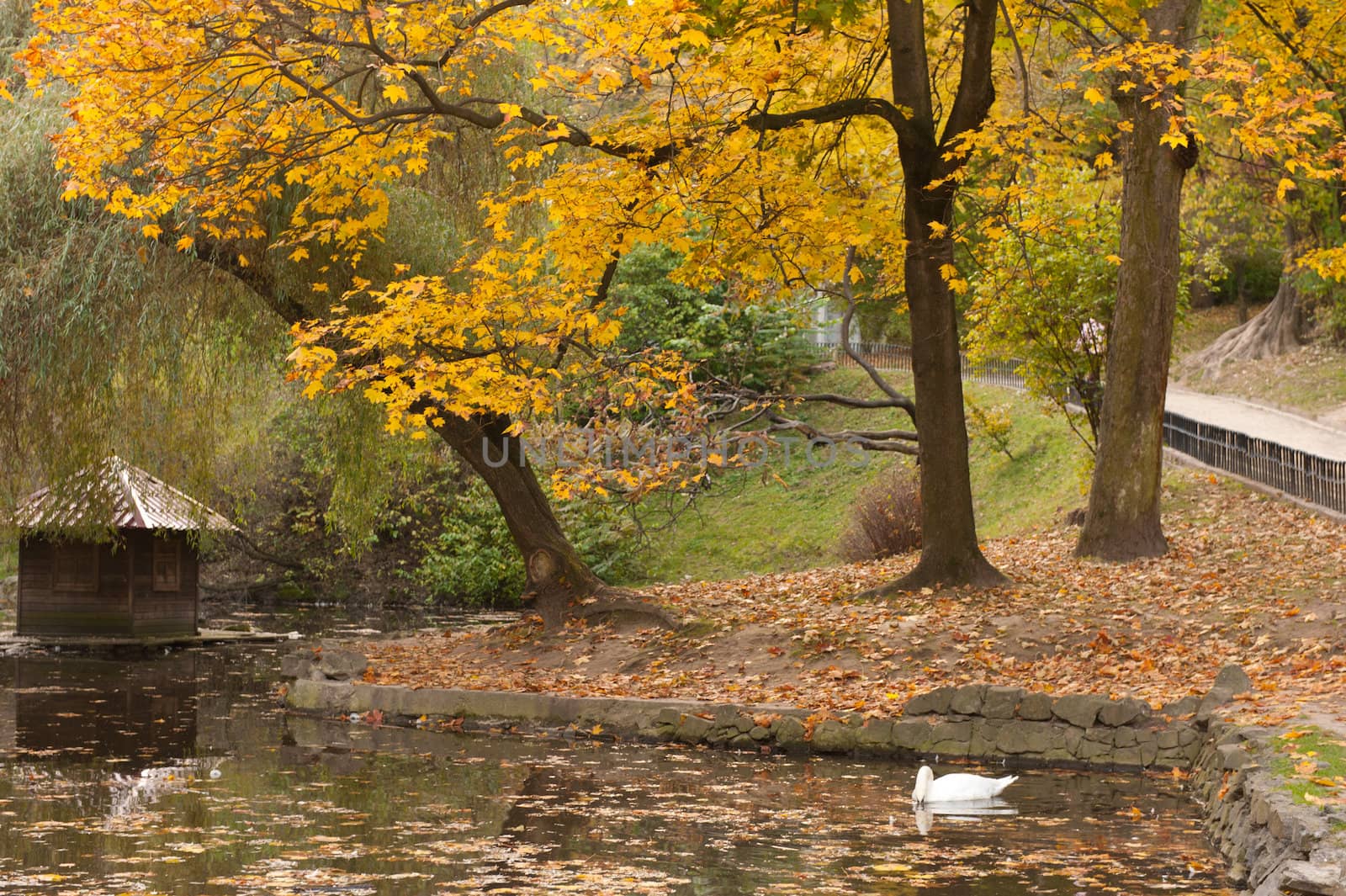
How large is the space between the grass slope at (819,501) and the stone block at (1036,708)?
14935 mm

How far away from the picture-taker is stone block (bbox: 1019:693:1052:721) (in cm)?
1112

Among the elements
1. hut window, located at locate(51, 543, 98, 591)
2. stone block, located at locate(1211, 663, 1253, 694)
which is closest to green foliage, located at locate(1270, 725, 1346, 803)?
stone block, located at locate(1211, 663, 1253, 694)

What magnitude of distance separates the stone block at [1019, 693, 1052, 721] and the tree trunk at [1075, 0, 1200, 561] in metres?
6.35

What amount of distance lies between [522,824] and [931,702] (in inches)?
163

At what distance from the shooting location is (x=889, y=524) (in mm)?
23953

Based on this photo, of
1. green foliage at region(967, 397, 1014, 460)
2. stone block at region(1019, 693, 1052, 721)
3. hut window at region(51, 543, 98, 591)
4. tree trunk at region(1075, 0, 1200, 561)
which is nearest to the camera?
stone block at region(1019, 693, 1052, 721)

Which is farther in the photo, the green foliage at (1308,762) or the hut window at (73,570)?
the hut window at (73,570)

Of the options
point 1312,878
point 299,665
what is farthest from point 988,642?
point 1312,878

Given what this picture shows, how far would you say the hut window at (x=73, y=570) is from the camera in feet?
73.4

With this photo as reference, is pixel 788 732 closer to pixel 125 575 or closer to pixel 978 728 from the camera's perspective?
pixel 978 728

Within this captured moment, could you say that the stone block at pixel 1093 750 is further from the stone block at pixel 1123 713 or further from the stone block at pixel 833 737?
the stone block at pixel 833 737

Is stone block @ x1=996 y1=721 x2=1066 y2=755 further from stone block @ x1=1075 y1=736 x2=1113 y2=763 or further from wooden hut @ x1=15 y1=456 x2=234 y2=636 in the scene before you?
wooden hut @ x1=15 y1=456 x2=234 y2=636

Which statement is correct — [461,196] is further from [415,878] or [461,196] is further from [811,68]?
[415,878]

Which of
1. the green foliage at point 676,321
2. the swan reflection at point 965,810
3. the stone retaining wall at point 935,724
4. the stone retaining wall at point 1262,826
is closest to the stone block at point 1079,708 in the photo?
the stone retaining wall at point 935,724
